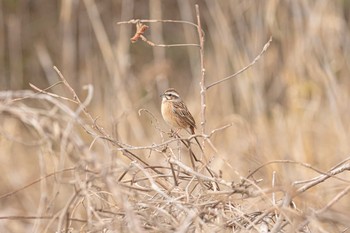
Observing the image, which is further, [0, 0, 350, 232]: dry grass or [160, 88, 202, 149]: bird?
[160, 88, 202, 149]: bird

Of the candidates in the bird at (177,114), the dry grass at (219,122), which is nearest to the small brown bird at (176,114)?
the bird at (177,114)

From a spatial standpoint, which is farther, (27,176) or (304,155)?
(27,176)

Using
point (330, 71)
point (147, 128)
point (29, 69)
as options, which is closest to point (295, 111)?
point (330, 71)

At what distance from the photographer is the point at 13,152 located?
24.4ft

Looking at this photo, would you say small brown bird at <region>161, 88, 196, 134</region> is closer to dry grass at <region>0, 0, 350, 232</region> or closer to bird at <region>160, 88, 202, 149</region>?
bird at <region>160, 88, 202, 149</region>

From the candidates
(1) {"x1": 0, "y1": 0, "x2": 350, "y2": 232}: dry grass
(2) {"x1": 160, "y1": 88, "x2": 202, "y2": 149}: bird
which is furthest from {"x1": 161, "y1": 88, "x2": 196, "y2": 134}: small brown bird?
(1) {"x1": 0, "y1": 0, "x2": 350, "y2": 232}: dry grass

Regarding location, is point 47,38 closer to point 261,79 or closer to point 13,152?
point 13,152

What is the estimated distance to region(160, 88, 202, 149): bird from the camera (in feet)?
12.8

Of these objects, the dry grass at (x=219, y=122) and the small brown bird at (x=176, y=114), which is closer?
the dry grass at (x=219, y=122)

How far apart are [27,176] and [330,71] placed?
3465 mm

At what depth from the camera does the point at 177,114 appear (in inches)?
156

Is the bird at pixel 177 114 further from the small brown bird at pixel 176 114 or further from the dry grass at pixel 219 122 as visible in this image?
the dry grass at pixel 219 122

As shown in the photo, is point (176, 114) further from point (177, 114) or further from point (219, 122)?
point (219, 122)

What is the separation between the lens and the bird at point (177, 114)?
3.91 metres
